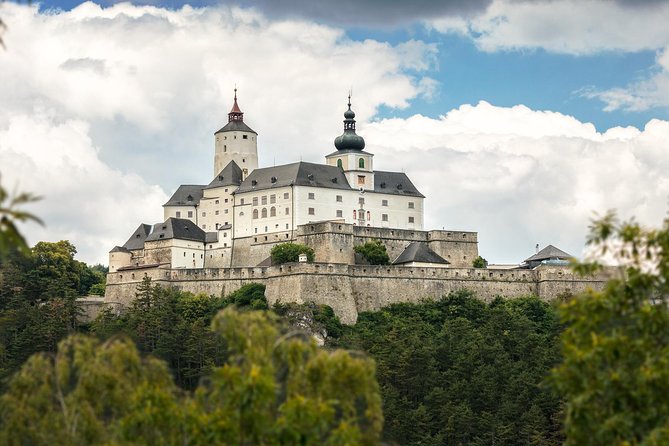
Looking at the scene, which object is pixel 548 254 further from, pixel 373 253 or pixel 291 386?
pixel 291 386

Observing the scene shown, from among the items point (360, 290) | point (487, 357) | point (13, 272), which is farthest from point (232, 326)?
point (13, 272)

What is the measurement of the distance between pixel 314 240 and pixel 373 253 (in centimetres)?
319

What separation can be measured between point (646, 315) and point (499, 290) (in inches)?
2020

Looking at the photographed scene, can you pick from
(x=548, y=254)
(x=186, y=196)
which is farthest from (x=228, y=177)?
(x=548, y=254)

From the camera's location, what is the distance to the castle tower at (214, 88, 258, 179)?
Result: 84.1m

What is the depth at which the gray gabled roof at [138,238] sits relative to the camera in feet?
259

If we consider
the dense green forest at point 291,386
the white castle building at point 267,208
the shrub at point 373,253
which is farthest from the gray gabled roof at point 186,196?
the dense green forest at point 291,386

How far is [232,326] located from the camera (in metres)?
22.5

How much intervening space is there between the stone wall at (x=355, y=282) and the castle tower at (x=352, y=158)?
371 inches

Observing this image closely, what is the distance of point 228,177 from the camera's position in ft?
267

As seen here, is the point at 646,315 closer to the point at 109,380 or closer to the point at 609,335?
the point at 609,335

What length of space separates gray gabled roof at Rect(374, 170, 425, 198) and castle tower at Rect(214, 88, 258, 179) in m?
7.95

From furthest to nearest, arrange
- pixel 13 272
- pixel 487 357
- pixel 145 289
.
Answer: pixel 13 272, pixel 145 289, pixel 487 357

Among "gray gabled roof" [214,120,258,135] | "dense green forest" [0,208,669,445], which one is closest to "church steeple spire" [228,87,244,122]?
"gray gabled roof" [214,120,258,135]
